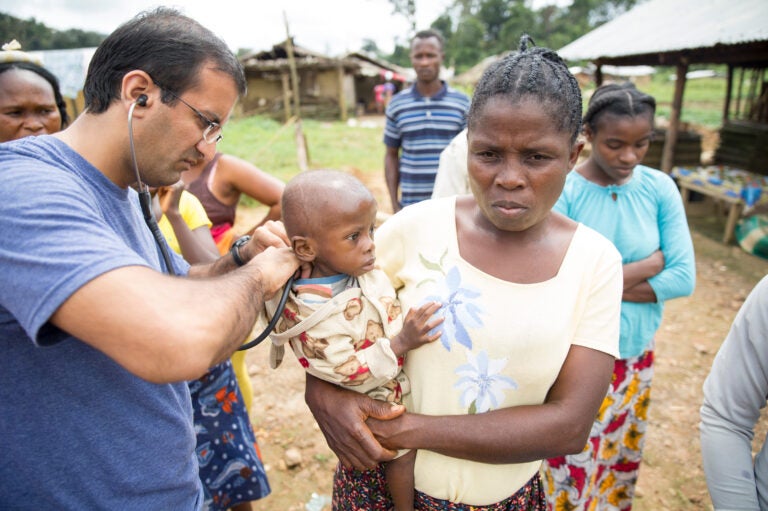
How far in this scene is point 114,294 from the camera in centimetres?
94

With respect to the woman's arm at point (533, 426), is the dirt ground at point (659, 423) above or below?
below

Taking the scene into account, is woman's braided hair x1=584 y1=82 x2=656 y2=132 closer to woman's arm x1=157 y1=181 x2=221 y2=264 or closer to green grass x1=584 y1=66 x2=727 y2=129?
woman's arm x1=157 y1=181 x2=221 y2=264

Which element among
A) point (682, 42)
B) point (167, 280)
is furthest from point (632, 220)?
point (682, 42)

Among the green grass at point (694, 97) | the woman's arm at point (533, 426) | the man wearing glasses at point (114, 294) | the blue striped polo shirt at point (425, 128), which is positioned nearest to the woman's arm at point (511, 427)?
the woman's arm at point (533, 426)

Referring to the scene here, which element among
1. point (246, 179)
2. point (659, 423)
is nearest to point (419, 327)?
point (246, 179)

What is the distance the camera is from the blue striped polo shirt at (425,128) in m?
4.43

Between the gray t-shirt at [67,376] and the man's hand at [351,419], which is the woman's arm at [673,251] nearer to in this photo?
the man's hand at [351,419]

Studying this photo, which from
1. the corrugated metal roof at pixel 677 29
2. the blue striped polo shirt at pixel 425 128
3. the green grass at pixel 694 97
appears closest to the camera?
the blue striped polo shirt at pixel 425 128

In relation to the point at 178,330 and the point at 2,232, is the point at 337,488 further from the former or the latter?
the point at 2,232

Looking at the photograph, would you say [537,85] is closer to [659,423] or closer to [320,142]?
[659,423]

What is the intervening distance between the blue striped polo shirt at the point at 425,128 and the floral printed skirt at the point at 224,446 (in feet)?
8.72

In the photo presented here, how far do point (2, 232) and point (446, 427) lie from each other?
119 cm

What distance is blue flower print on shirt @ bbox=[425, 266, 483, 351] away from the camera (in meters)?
1.43

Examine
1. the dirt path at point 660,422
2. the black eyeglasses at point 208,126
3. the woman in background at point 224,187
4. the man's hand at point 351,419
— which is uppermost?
the black eyeglasses at point 208,126
